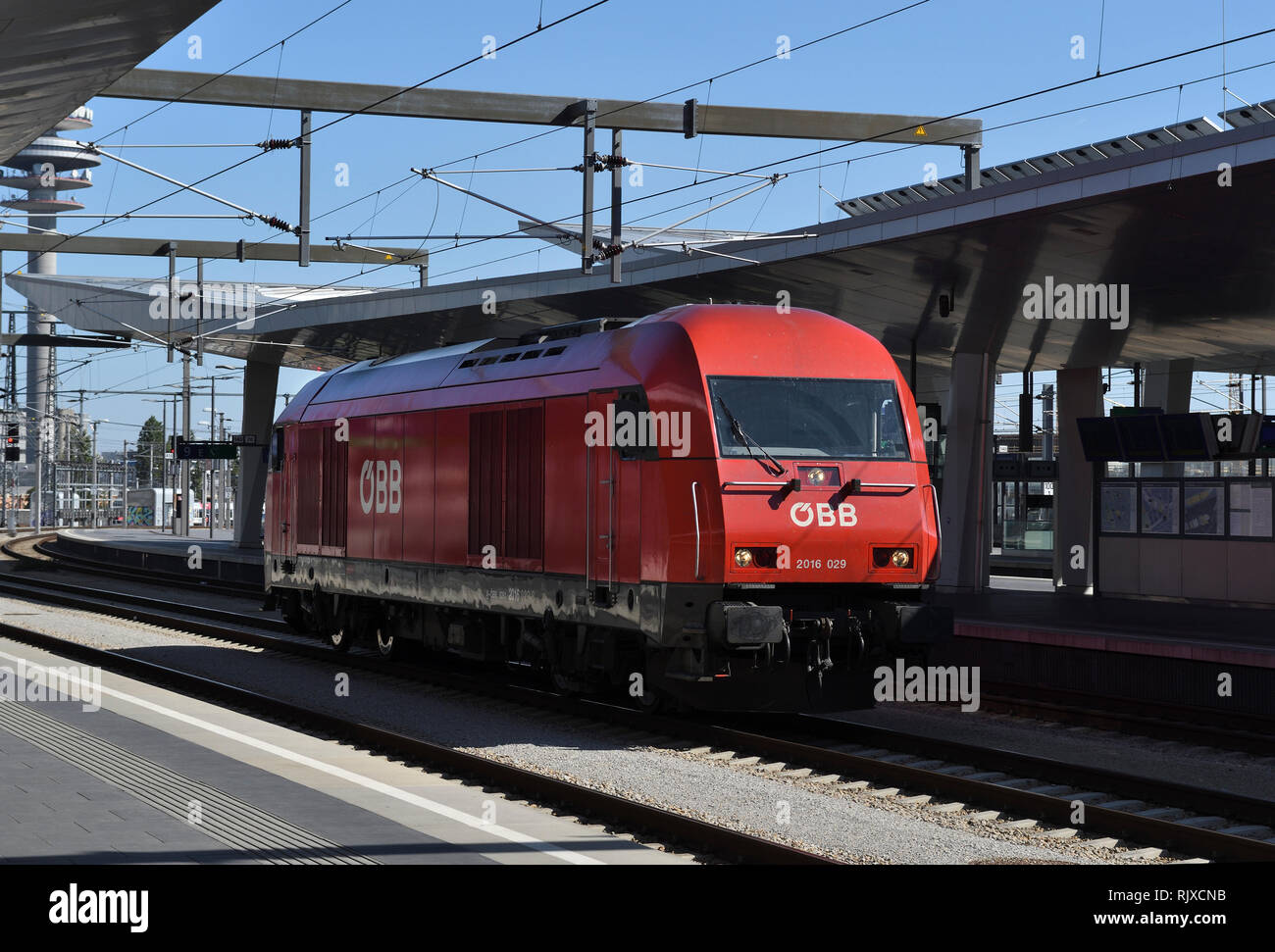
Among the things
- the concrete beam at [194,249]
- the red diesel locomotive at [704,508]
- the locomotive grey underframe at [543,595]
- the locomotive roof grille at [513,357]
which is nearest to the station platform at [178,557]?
the concrete beam at [194,249]

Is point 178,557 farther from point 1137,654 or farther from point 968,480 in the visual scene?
point 1137,654

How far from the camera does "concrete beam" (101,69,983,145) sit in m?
24.6

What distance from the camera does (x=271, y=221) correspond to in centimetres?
2447

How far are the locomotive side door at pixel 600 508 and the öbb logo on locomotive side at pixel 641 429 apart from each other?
2 centimetres

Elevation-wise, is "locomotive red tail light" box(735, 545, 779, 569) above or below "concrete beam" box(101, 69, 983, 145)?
below

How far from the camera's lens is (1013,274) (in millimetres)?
22234

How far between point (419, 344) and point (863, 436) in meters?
27.4

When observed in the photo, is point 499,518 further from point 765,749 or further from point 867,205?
point 867,205

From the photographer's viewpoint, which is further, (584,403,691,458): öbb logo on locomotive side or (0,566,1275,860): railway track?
(584,403,691,458): öbb logo on locomotive side

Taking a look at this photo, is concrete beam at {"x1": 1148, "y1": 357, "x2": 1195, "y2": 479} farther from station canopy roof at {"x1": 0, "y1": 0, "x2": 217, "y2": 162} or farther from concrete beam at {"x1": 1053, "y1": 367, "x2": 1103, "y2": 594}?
station canopy roof at {"x1": 0, "y1": 0, "x2": 217, "y2": 162}

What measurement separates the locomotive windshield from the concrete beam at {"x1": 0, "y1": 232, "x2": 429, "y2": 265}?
27961 mm

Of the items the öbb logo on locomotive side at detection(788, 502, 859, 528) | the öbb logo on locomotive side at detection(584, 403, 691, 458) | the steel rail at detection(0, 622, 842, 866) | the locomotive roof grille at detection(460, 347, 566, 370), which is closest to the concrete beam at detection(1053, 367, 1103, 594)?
the locomotive roof grille at detection(460, 347, 566, 370)

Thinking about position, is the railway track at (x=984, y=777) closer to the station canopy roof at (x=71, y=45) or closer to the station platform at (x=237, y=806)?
the station platform at (x=237, y=806)

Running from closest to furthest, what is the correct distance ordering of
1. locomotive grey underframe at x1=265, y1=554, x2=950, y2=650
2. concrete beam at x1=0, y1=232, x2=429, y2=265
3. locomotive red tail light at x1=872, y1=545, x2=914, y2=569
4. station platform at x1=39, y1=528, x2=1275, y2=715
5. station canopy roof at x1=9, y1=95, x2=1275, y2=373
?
locomotive grey underframe at x1=265, y1=554, x2=950, y2=650 < locomotive red tail light at x1=872, y1=545, x2=914, y2=569 < station platform at x1=39, y1=528, x2=1275, y2=715 < station canopy roof at x1=9, y1=95, x2=1275, y2=373 < concrete beam at x1=0, y1=232, x2=429, y2=265
